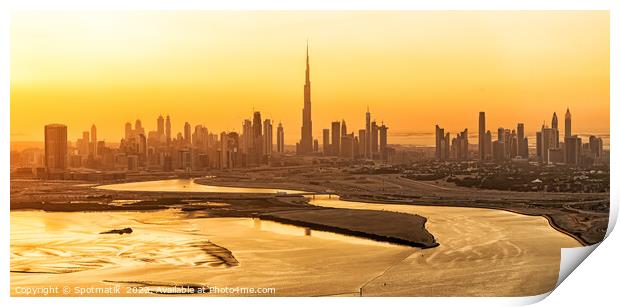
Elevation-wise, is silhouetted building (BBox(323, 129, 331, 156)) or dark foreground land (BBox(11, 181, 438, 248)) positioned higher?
silhouetted building (BBox(323, 129, 331, 156))

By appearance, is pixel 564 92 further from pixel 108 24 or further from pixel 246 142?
pixel 108 24

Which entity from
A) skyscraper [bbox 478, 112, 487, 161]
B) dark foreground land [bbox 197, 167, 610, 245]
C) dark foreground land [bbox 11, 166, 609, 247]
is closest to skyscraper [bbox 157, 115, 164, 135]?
dark foreground land [bbox 11, 166, 609, 247]

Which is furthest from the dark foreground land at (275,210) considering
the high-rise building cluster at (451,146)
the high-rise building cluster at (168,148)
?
the high-rise building cluster at (451,146)

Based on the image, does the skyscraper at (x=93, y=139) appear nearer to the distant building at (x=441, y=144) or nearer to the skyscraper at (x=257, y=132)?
the skyscraper at (x=257, y=132)

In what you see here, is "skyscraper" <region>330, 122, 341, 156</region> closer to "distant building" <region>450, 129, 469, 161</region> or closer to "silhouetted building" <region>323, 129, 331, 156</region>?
"silhouetted building" <region>323, 129, 331, 156</region>

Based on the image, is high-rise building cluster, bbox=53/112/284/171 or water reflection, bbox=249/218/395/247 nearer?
high-rise building cluster, bbox=53/112/284/171
